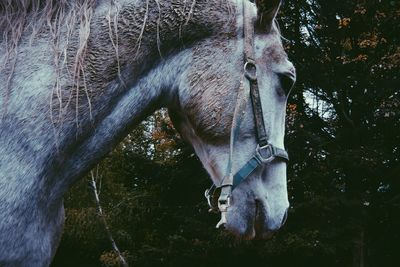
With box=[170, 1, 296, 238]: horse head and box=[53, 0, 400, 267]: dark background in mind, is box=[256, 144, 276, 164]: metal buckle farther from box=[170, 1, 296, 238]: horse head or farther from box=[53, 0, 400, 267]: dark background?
box=[53, 0, 400, 267]: dark background

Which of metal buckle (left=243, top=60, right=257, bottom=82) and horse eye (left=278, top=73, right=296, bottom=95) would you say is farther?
horse eye (left=278, top=73, right=296, bottom=95)

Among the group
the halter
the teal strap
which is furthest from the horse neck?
the teal strap

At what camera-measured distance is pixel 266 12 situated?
2.92 metres

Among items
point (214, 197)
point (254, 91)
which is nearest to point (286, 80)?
point (254, 91)

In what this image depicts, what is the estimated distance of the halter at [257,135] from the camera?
9.12 feet

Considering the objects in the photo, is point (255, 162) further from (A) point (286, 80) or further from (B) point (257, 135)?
(A) point (286, 80)

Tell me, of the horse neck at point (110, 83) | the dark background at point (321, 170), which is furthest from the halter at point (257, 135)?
the dark background at point (321, 170)

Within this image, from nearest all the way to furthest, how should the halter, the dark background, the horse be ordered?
1. the horse
2. the halter
3. the dark background

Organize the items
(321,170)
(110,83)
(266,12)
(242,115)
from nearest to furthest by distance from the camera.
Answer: (110,83), (242,115), (266,12), (321,170)

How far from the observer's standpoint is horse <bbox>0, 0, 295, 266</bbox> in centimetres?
235

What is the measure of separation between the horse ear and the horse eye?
25 centimetres

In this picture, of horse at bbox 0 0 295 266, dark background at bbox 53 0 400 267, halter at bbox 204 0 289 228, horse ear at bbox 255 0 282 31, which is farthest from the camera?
dark background at bbox 53 0 400 267

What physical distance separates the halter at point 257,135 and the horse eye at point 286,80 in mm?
194

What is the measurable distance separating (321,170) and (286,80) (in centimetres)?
1406
